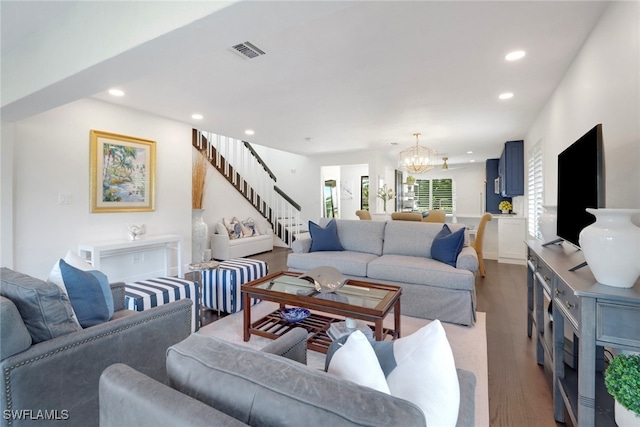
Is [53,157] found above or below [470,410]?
above

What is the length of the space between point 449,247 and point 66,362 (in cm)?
322

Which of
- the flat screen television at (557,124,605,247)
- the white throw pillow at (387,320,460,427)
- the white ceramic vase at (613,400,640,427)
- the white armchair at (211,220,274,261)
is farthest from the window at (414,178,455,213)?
the white throw pillow at (387,320,460,427)

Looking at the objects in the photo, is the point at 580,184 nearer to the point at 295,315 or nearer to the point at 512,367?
the point at 512,367

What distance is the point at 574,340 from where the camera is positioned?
172cm

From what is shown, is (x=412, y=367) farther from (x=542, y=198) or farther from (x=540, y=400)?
(x=542, y=198)

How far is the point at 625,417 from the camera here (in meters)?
1.12

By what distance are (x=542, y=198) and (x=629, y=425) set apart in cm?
344

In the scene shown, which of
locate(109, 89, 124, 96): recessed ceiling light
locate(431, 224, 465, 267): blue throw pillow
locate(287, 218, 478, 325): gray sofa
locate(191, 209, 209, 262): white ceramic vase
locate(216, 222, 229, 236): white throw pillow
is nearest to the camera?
locate(287, 218, 478, 325): gray sofa

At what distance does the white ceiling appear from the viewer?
183cm

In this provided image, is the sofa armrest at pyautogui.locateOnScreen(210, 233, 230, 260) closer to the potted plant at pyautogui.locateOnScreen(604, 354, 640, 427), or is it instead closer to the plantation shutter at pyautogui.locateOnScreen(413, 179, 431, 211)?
the potted plant at pyautogui.locateOnScreen(604, 354, 640, 427)

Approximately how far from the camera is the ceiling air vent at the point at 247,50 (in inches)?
92.4

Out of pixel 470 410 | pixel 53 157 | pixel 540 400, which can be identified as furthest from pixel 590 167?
pixel 53 157

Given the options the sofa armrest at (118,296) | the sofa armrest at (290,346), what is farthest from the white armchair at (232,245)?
the sofa armrest at (290,346)

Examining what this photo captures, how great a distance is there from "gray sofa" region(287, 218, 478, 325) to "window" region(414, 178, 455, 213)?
787cm
